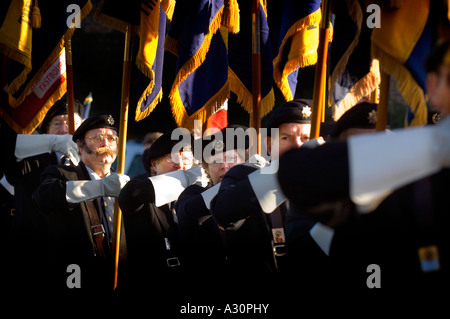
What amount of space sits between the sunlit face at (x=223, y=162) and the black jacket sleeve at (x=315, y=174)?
2.43 metres

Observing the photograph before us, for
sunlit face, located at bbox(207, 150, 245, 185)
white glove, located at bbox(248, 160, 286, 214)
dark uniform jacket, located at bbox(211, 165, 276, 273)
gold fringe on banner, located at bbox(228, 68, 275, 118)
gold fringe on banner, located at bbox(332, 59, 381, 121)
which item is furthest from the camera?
gold fringe on banner, located at bbox(228, 68, 275, 118)

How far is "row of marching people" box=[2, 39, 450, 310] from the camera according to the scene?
1706mm

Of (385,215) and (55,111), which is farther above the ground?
(55,111)

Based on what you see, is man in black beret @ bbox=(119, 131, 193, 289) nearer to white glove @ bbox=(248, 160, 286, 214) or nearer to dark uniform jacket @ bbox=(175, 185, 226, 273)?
dark uniform jacket @ bbox=(175, 185, 226, 273)

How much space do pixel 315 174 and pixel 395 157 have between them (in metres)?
0.25

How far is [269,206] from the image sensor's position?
2.84 m

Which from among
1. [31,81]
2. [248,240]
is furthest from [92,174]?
[248,240]

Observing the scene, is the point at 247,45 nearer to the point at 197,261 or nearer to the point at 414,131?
the point at 197,261

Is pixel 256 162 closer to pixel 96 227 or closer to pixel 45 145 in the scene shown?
pixel 96 227

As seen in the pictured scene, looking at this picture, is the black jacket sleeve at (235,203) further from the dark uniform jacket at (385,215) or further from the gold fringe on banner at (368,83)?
the gold fringe on banner at (368,83)

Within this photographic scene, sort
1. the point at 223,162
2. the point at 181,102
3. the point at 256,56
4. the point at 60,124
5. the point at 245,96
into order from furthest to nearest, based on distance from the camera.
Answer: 1. the point at 60,124
2. the point at 181,102
3. the point at 245,96
4. the point at 256,56
5. the point at 223,162

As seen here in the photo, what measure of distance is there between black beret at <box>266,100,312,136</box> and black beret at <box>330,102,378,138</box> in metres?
1.04

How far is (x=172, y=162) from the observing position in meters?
5.02

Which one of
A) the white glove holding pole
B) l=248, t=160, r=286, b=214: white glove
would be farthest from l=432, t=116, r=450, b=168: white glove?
l=248, t=160, r=286, b=214: white glove
